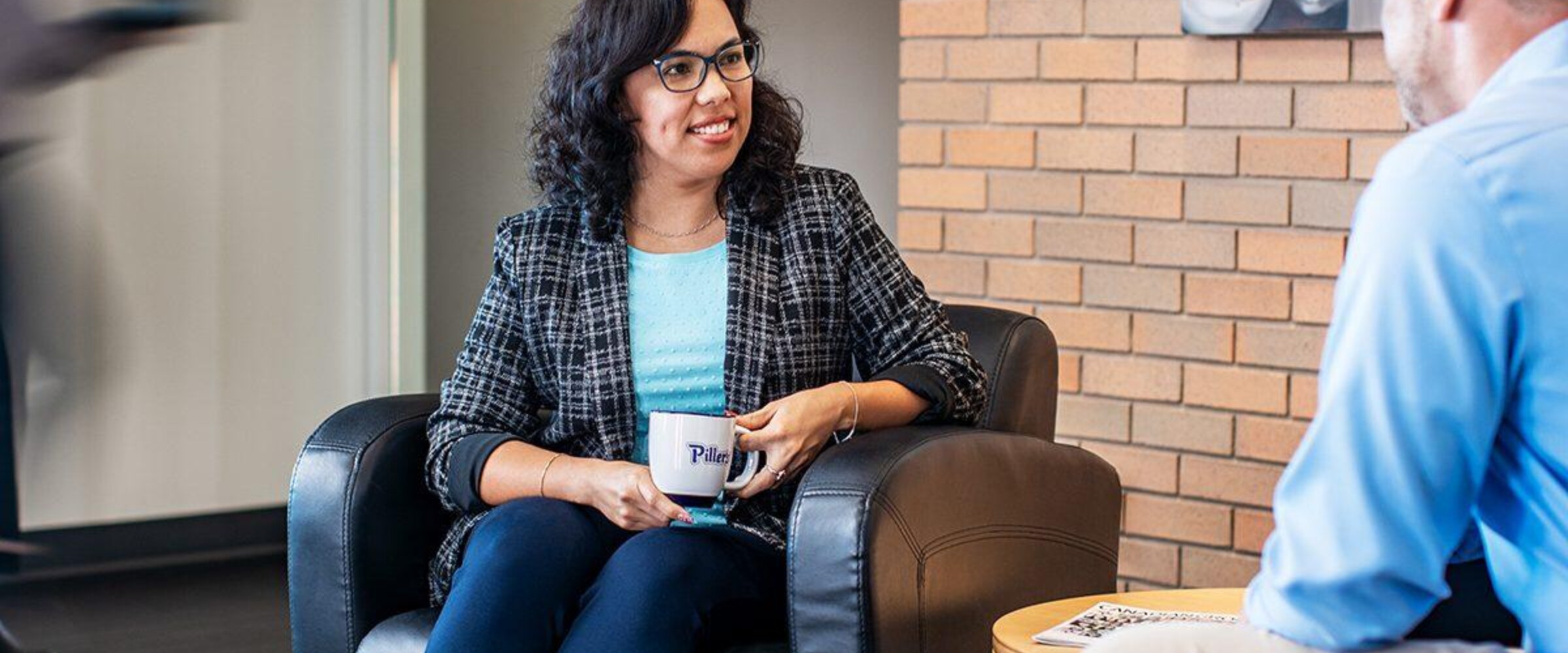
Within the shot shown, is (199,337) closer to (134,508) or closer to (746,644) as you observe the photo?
(134,508)

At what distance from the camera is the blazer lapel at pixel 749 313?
2.07 meters

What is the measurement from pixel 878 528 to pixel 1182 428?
4.71 ft

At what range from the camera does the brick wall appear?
9.25 feet

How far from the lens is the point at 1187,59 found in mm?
2912

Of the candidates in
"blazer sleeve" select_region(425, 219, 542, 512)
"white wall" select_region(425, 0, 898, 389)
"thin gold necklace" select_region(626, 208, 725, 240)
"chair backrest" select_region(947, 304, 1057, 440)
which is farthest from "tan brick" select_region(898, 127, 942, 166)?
"blazer sleeve" select_region(425, 219, 542, 512)

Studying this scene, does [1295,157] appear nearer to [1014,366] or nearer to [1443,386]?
[1014,366]

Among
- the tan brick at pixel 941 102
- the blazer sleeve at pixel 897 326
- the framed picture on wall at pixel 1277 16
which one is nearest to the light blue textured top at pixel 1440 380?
the blazer sleeve at pixel 897 326

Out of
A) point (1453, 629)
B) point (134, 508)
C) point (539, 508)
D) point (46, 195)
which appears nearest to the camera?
point (46, 195)

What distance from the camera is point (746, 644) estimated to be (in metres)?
1.86

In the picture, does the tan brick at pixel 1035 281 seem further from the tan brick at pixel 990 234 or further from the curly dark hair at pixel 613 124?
the curly dark hair at pixel 613 124

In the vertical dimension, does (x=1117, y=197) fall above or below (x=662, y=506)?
above

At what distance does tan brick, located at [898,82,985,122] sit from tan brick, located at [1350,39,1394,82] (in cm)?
71

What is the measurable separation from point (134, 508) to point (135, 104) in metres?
0.91

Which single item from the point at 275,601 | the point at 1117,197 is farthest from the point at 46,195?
the point at 275,601
